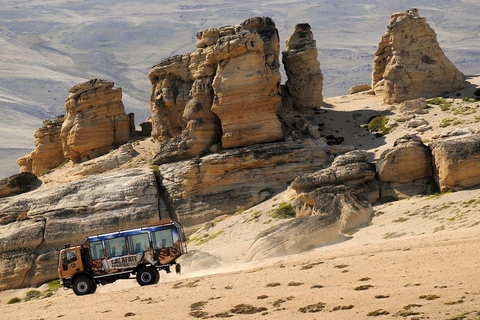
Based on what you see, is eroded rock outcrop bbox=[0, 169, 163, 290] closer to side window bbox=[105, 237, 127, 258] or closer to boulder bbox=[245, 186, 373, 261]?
boulder bbox=[245, 186, 373, 261]

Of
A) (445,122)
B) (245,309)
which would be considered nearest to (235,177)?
(445,122)

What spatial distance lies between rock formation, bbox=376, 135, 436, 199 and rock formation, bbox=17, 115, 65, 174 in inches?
1529

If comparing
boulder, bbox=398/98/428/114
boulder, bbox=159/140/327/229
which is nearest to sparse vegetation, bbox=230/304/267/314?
boulder, bbox=159/140/327/229

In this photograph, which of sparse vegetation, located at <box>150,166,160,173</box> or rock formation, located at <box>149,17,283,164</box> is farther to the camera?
sparse vegetation, located at <box>150,166,160,173</box>

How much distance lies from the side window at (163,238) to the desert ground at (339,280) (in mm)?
1938

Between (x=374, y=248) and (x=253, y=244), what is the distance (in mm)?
10070

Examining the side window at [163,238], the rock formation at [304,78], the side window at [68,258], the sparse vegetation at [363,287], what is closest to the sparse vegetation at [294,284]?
the sparse vegetation at [363,287]

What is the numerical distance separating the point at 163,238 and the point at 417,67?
38.9 m

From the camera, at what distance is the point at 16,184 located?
57719 mm

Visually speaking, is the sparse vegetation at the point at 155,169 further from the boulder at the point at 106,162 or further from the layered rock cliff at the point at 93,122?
the layered rock cliff at the point at 93,122

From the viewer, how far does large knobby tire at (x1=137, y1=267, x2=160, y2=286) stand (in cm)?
3462

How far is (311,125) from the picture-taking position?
58.8 meters

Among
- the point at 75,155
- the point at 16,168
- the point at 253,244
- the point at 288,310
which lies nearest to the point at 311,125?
the point at 253,244

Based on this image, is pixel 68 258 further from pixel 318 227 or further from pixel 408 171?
pixel 408 171
